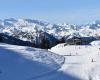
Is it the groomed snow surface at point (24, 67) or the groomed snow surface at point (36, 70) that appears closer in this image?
the groomed snow surface at point (24, 67)

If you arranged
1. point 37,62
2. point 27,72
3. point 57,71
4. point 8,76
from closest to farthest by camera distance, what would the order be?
point 8,76, point 27,72, point 57,71, point 37,62

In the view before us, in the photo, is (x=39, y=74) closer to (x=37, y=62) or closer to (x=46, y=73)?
(x=46, y=73)

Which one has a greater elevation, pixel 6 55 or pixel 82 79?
pixel 6 55

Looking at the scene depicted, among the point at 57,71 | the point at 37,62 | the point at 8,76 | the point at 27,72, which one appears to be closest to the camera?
the point at 8,76

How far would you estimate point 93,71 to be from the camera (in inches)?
691

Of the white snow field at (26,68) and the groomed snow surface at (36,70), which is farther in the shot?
the groomed snow surface at (36,70)

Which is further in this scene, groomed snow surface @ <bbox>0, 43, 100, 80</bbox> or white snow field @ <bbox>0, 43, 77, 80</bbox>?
groomed snow surface @ <bbox>0, 43, 100, 80</bbox>

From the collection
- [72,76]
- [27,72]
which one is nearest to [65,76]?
[72,76]

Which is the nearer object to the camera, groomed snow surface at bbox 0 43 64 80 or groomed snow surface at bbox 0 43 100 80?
groomed snow surface at bbox 0 43 64 80

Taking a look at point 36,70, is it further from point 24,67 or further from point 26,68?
point 24,67

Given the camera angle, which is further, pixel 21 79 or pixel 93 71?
pixel 93 71

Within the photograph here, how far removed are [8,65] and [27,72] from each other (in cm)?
98

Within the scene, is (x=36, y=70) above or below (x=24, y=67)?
below

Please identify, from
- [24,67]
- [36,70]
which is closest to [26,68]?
[24,67]
